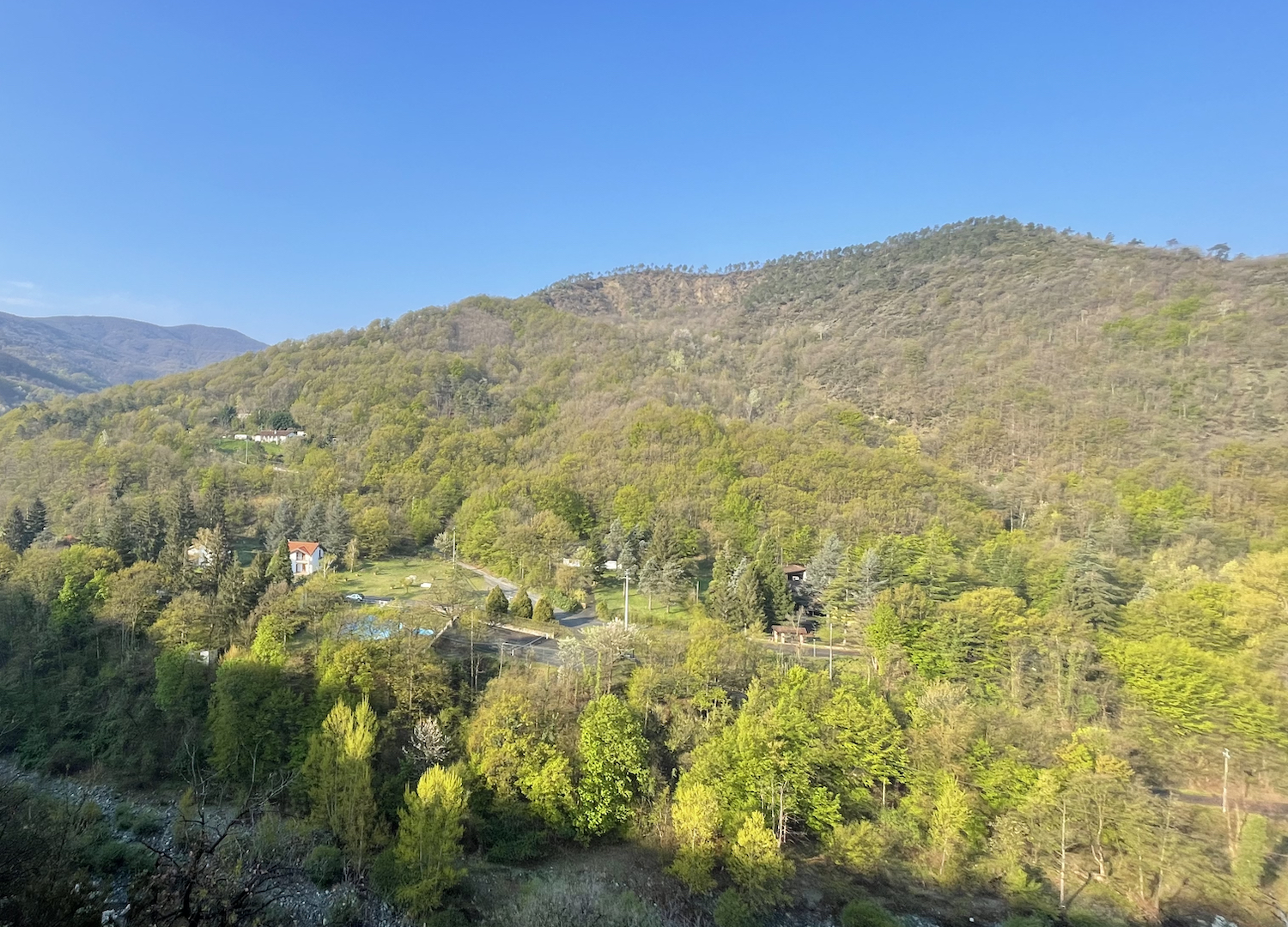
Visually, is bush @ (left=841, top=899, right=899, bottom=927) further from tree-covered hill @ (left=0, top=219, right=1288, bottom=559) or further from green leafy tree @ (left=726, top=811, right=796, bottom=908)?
tree-covered hill @ (left=0, top=219, right=1288, bottom=559)

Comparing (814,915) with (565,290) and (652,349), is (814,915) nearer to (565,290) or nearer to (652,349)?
(652,349)

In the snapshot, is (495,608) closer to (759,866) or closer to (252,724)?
(252,724)

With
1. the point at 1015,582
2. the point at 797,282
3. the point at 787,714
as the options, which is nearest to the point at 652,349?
the point at 797,282

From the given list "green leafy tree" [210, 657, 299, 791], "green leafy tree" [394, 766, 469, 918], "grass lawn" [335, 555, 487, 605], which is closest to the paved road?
"grass lawn" [335, 555, 487, 605]

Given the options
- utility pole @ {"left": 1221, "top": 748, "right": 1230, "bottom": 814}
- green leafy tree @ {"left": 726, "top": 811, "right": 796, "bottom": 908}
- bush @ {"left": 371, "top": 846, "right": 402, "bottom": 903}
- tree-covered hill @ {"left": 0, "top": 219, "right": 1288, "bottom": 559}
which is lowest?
bush @ {"left": 371, "top": 846, "right": 402, "bottom": 903}

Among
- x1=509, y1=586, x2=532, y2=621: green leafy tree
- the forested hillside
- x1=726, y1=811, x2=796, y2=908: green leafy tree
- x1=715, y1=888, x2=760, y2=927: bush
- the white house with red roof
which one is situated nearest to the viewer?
x1=715, y1=888, x2=760, y2=927: bush
